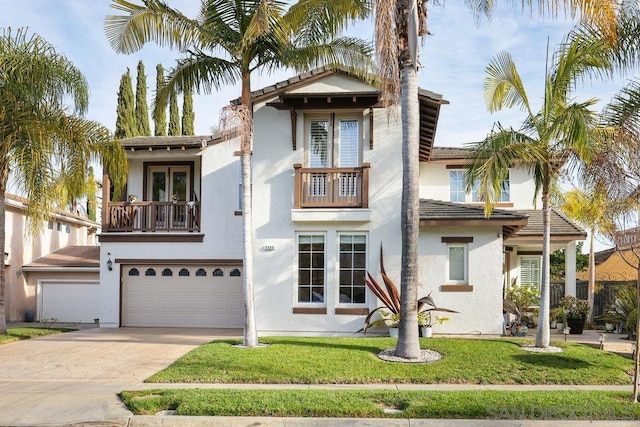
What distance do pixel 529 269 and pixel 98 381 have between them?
51.7 ft

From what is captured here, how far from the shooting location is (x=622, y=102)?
11.7 meters

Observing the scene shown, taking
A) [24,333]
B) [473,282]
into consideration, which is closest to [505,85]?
[473,282]

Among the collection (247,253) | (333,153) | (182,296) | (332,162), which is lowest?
(182,296)

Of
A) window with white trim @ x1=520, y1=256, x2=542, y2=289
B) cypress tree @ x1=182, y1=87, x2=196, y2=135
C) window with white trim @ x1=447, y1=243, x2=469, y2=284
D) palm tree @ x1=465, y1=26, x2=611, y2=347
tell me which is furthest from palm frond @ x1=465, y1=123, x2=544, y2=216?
cypress tree @ x1=182, y1=87, x2=196, y2=135

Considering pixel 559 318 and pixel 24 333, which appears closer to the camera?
pixel 24 333

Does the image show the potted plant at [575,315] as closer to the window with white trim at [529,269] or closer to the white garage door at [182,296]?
the window with white trim at [529,269]

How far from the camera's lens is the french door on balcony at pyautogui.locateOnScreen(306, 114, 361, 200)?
1535 cm

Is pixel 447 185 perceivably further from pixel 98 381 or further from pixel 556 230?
pixel 98 381

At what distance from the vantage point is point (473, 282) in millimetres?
15211

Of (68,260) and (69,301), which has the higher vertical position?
(68,260)

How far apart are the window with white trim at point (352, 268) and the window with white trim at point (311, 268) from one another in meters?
0.52

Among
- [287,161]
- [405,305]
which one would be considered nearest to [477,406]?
[405,305]

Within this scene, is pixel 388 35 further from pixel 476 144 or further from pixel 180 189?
pixel 180 189

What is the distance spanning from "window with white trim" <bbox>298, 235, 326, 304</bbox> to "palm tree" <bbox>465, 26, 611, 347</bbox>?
470cm
